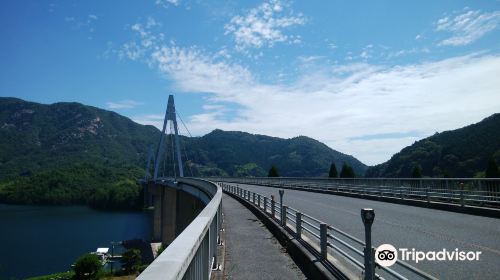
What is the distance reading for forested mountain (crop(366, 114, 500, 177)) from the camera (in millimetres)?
73062

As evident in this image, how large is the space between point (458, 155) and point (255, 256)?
8073cm

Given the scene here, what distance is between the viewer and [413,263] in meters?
7.26

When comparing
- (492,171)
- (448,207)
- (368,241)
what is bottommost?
(448,207)

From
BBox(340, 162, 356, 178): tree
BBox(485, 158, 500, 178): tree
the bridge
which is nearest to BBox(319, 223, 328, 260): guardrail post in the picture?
the bridge

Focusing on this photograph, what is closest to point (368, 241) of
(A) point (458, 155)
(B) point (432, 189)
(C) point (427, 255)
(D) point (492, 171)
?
(C) point (427, 255)

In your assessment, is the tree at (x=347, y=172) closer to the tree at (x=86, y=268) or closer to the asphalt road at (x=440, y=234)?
the asphalt road at (x=440, y=234)

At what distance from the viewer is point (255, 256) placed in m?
9.41

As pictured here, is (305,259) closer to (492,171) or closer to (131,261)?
(492,171)

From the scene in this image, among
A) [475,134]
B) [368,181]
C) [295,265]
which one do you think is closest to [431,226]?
[295,265]

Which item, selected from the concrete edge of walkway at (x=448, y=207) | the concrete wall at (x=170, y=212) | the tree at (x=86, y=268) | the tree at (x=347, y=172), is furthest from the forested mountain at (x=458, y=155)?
the tree at (x=86, y=268)

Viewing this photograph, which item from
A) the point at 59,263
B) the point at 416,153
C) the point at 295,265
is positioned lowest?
the point at 59,263

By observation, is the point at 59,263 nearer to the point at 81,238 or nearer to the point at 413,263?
the point at 81,238

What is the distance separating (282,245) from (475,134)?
8864cm

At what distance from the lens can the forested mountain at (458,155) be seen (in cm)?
7306
